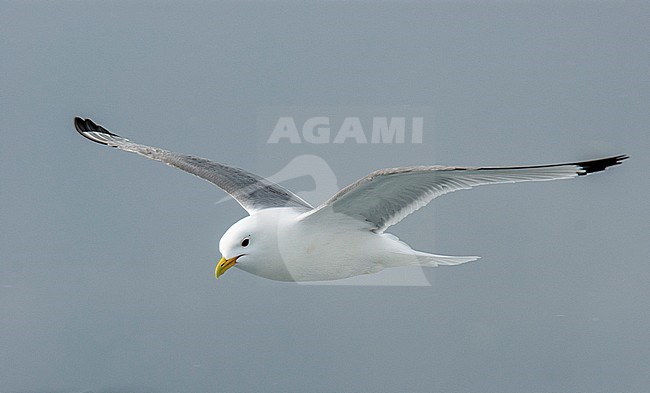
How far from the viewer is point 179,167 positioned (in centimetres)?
197

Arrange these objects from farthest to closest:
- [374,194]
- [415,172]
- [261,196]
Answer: [261,196] < [374,194] < [415,172]

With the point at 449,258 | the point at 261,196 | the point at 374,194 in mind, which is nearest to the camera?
the point at 374,194

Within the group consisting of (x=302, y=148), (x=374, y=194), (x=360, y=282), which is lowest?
(x=360, y=282)

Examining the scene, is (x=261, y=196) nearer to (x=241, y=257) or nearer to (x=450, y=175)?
(x=241, y=257)

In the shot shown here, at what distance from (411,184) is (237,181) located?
1.66ft

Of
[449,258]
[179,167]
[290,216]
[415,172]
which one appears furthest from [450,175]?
[179,167]

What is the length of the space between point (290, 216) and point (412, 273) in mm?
483

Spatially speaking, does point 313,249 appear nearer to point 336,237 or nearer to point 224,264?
point 336,237

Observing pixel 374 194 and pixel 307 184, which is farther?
pixel 307 184

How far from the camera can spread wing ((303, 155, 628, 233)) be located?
4.74 ft

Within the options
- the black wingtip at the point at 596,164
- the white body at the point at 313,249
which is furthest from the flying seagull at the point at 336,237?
the black wingtip at the point at 596,164

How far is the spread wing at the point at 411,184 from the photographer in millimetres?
1443

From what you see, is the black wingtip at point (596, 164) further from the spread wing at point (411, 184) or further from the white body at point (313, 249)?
the white body at point (313, 249)

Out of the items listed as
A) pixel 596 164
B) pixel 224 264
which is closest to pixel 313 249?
pixel 224 264
